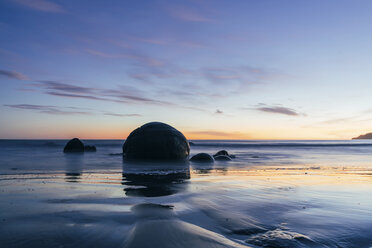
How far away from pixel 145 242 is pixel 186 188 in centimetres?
328

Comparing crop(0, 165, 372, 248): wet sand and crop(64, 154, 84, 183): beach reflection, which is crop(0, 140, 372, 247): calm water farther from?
crop(64, 154, 84, 183): beach reflection

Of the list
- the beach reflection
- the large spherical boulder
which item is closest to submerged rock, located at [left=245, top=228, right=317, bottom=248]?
the beach reflection

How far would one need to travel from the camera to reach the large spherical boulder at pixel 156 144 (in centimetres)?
1430

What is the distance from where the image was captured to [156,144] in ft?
47.2

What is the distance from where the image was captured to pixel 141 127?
615 inches

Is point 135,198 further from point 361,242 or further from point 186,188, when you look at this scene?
point 361,242

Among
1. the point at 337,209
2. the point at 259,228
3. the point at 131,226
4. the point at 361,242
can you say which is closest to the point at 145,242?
the point at 131,226

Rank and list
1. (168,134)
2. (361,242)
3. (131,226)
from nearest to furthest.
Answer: (361,242) < (131,226) < (168,134)

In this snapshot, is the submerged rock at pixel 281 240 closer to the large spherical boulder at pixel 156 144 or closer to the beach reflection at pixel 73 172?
the beach reflection at pixel 73 172

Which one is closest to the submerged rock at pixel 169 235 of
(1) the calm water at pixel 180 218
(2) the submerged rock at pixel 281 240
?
(1) the calm water at pixel 180 218

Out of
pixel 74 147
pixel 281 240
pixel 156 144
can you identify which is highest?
pixel 156 144

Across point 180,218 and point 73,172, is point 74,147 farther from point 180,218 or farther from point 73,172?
point 180,218

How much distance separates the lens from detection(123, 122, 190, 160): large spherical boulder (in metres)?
14.3

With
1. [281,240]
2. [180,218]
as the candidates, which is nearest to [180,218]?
[180,218]
